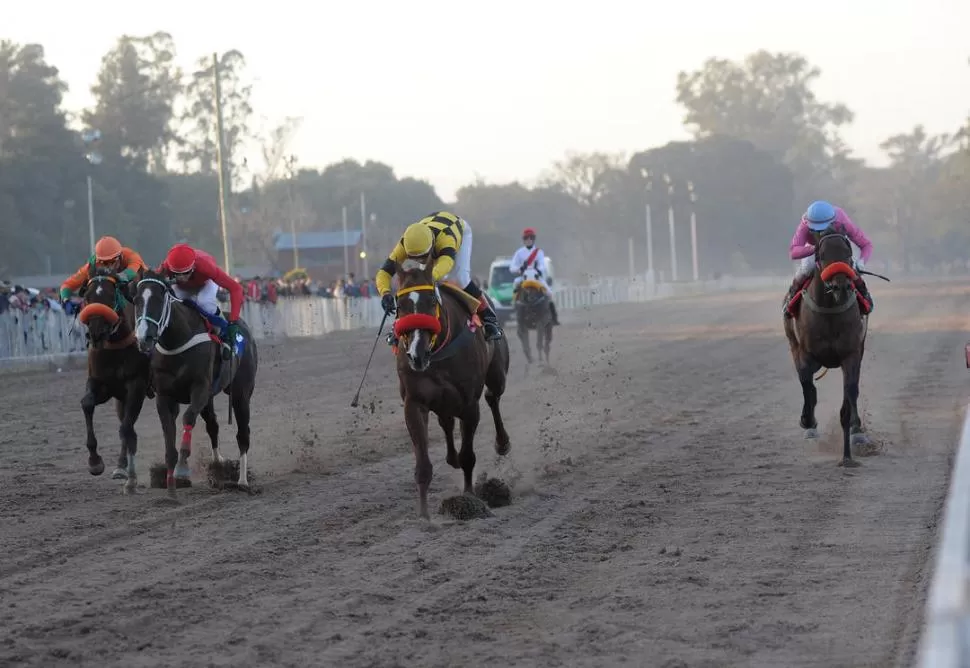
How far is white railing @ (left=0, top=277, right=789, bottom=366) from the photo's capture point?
2514cm

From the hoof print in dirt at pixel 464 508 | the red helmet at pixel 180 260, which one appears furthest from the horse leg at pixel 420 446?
the red helmet at pixel 180 260

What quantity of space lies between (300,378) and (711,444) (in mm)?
11043

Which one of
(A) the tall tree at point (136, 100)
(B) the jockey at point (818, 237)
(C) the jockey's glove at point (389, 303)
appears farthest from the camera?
(A) the tall tree at point (136, 100)

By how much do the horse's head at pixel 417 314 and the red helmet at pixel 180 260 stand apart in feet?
7.72

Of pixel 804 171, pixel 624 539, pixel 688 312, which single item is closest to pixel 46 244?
pixel 688 312

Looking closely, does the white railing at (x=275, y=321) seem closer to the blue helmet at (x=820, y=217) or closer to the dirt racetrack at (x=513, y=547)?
the dirt racetrack at (x=513, y=547)

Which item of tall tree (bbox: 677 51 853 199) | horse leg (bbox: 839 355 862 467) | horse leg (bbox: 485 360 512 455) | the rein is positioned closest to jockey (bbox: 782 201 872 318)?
horse leg (bbox: 839 355 862 467)

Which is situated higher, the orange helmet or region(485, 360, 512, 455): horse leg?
the orange helmet

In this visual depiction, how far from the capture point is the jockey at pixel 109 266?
11.0 meters

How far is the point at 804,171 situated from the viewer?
124 metres

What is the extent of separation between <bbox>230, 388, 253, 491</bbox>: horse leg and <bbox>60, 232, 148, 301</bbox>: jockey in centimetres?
133

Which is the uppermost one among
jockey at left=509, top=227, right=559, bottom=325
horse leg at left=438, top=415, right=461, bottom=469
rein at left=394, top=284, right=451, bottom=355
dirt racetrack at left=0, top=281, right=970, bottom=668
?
jockey at left=509, top=227, right=559, bottom=325

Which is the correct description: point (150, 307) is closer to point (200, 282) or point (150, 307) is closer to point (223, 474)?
point (200, 282)

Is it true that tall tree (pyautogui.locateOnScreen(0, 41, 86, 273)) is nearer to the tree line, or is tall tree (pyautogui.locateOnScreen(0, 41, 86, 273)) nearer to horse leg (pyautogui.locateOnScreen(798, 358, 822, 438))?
the tree line
